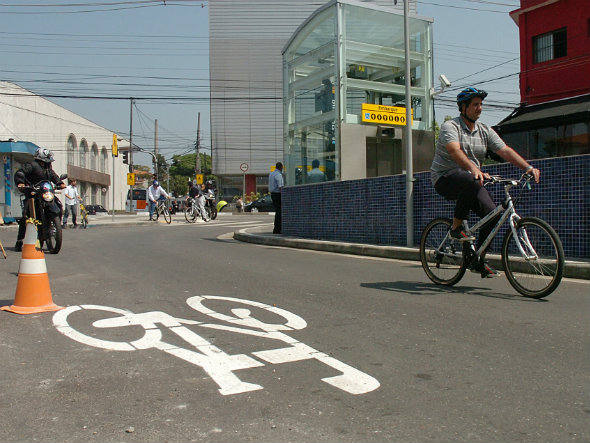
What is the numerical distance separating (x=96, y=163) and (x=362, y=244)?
52.1 m

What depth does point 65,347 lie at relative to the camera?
3.72 m

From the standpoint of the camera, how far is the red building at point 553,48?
66.8ft

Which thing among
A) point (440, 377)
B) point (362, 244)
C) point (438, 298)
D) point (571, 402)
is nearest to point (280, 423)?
point (440, 377)

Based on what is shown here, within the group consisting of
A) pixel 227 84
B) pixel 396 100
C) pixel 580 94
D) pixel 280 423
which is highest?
pixel 227 84

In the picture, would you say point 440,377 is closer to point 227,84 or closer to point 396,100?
point 396,100

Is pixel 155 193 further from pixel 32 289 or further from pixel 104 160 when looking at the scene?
pixel 104 160

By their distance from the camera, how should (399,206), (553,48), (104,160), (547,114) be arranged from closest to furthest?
(399,206), (547,114), (553,48), (104,160)

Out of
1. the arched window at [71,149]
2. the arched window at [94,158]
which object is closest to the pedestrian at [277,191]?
the arched window at [71,149]

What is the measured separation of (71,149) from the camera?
48562 mm

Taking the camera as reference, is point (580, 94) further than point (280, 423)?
Yes

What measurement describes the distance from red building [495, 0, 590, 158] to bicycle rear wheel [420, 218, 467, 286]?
1502 centimetres

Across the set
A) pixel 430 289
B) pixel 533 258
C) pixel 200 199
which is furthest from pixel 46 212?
pixel 200 199

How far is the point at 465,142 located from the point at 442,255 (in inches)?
47.5

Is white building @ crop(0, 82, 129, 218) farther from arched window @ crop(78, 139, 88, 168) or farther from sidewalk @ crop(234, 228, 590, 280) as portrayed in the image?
sidewalk @ crop(234, 228, 590, 280)
